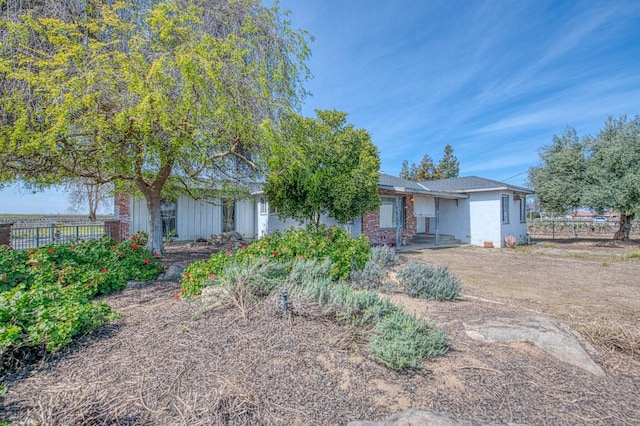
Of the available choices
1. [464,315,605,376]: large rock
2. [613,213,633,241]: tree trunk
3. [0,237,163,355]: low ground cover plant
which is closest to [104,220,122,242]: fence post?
[0,237,163,355]: low ground cover plant

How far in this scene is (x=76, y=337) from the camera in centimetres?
307

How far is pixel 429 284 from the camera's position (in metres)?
5.05

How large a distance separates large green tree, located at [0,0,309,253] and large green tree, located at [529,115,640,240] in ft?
51.6

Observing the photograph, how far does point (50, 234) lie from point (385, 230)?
1225 cm

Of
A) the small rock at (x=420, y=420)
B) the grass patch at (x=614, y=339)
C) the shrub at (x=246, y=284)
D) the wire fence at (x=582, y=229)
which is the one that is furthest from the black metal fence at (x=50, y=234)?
the wire fence at (x=582, y=229)

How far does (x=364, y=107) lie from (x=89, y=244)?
35.6ft

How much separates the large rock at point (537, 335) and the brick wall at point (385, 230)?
8.55 meters

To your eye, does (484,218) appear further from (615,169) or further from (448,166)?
(448,166)

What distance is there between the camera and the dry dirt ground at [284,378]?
212 cm

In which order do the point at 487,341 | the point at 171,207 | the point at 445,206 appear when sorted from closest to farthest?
the point at 487,341 → the point at 171,207 → the point at 445,206

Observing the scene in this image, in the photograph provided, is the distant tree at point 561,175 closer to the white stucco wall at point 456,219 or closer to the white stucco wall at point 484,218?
the white stucco wall at point 484,218

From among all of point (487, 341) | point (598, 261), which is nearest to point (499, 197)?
point (598, 261)

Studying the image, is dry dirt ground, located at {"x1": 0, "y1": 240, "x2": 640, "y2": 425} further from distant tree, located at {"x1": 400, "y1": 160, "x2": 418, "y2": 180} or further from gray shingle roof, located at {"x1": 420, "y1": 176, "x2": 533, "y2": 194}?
distant tree, located at {"x1": 400, "y1": 160, "x2": 418, "y2": 180}

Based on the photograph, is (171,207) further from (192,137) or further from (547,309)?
(547,309)
